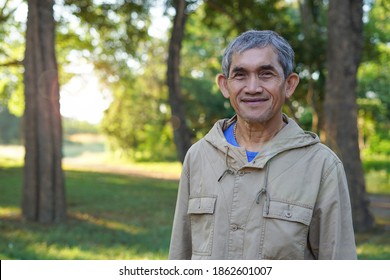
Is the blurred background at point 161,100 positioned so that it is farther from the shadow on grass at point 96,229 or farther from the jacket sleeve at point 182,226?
the jacket sleeve at point 182,226

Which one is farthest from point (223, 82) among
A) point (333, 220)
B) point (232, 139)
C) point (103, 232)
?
point (103, 232)

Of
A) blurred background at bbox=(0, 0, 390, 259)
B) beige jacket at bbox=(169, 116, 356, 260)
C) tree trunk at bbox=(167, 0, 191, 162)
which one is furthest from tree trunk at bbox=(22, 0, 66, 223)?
beige jacket at bbox=(169, 116, 356, 260)

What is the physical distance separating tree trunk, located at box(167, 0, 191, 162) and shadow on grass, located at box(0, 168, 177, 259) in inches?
68.6

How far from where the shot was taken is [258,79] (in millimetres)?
2236

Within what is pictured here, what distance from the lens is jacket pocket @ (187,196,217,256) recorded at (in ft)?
7.36

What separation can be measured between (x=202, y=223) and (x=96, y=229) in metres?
7.96

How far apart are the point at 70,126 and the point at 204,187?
59613 mm

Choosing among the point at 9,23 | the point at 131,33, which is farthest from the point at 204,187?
Answer: the point at 9,23

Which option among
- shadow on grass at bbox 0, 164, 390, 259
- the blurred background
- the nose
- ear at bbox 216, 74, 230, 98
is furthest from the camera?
the blurred background

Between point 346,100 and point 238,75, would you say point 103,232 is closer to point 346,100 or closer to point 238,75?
point 346,100

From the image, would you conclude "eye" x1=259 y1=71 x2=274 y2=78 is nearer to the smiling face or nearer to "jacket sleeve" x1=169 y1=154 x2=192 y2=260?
the smiling face

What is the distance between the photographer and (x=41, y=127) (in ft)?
34.7

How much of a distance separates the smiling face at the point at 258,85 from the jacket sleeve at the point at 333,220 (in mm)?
339

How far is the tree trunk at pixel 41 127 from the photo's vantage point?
1058cm
